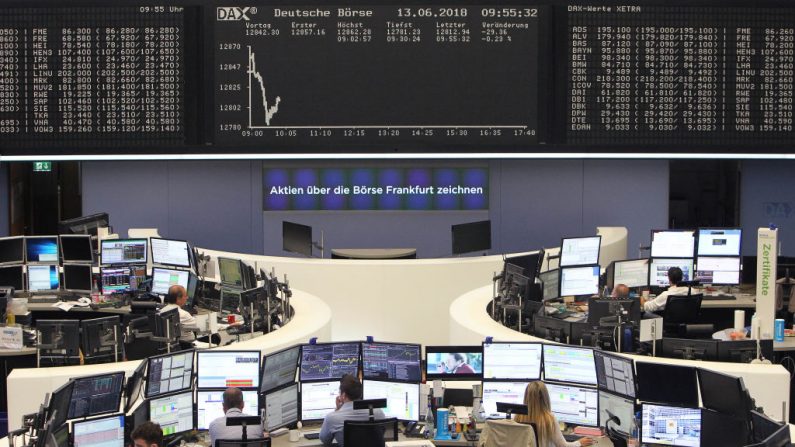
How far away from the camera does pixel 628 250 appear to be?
15.6 m

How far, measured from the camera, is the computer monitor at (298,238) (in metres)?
13.5

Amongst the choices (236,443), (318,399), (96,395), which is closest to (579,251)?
(318,399)

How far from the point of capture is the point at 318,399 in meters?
8.76

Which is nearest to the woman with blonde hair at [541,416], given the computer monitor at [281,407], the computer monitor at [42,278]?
the computer monitor at [281,407]

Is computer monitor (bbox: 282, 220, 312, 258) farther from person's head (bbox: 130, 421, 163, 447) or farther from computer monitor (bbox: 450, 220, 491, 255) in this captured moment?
person's head (bbox: 130, 421, 163, 447)

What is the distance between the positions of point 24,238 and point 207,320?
113 inches

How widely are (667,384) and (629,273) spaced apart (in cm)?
484

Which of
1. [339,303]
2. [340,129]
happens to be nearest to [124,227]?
[339,303]

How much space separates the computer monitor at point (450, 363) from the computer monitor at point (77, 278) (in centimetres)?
521

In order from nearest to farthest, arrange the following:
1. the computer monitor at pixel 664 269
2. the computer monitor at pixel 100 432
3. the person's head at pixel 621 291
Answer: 1. the computer monitor at pixel 100 432
2. the person's head at pixel 621 291
3. the computer monitor at pixel 664 269

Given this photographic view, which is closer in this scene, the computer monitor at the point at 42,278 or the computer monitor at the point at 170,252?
the computer monitor at the point at 42,278

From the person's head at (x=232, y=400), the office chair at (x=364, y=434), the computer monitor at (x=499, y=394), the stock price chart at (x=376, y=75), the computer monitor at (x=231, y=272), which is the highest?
the stock price chart at (x=376, y=75)

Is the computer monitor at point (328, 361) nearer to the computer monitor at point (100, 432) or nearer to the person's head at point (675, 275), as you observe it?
the computer monitor at point (100, 432)

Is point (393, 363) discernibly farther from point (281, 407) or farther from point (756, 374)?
point (756, 374)
